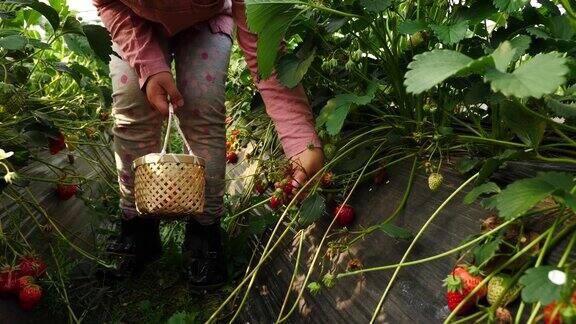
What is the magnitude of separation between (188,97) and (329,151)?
0.41m

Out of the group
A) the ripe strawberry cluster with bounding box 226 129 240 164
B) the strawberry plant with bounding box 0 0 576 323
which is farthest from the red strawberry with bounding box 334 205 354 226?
the ripe strawberry cluster with bounding box 226 129 240 164

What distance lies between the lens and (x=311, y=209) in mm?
1160

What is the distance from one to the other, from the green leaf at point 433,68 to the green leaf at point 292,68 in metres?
0.62

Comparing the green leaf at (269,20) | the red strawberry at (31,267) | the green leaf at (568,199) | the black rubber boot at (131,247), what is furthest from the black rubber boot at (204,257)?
the green leaf at (568,199)

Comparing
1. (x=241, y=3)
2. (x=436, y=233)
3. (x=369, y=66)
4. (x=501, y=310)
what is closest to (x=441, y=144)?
(x=436, y=233)

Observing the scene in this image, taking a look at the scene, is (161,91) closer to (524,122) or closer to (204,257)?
(204,257)

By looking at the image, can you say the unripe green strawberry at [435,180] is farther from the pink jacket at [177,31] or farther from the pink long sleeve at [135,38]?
the pink long sleeve at [135,38]

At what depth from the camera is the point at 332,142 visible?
139 cm

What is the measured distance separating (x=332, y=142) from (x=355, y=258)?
0.38 m

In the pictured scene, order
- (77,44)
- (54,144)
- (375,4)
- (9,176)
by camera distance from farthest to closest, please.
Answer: (77,44), (54,144), (375,4), (9,176)

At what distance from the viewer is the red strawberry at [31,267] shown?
3.96 feet

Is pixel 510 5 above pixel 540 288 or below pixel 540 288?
above

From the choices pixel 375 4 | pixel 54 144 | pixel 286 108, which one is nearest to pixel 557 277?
pixel 375 4

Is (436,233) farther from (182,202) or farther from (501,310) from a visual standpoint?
(182,202)
